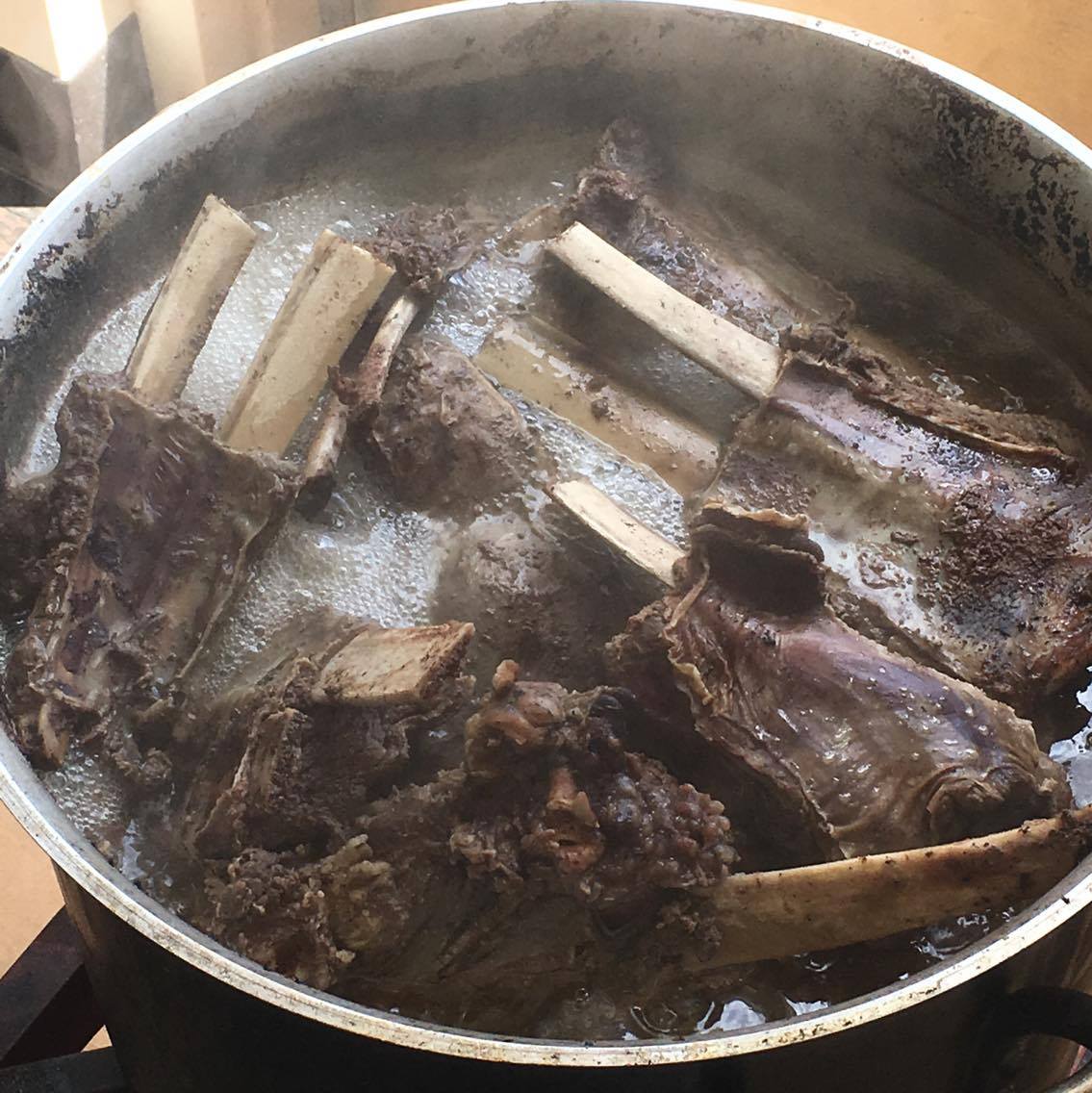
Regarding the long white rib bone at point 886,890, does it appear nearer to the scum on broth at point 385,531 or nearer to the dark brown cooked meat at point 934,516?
the scum on broth at point 385,531

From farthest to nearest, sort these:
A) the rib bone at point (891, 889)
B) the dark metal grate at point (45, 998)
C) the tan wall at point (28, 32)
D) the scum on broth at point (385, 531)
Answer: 1. the tan wall at point (28, 32)
2. the dark metal grate at point (45, 998)
3. the scum on broth at point (385, 531)
4. the rib bone at point (891, 889)

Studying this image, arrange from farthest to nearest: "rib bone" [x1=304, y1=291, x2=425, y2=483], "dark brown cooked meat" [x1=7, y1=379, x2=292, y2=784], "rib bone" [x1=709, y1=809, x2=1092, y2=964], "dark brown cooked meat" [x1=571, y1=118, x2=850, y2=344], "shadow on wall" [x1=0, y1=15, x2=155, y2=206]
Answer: "shadow on wall" [x1=0, y1=15, x2=155, y2=206] → "dark brown cooked meat" [x1=571, y1=118, x2=850, y2=344] → "rib bone" [x1=304, y1=291, x2=425, y2=483] → "dark brown cooked meat" [x1=7, y1=379, x2=292, y2=784] → "rib bone" [x1=709, y1=809, x2=1092, y2=964]

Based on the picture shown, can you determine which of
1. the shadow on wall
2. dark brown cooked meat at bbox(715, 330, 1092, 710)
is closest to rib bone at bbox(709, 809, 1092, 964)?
dark brown cooked meat at bbox(715, 330, 1092, 710)

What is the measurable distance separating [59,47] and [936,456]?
176 centimetres

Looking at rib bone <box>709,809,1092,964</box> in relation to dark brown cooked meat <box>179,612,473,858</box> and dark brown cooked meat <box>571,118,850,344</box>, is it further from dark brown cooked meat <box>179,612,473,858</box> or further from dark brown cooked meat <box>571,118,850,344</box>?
dark brown cooked meat <box>571,118,850,344</box>

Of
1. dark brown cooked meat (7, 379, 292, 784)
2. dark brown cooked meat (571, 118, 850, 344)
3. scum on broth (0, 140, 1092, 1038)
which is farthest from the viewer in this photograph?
dark brown cooked meat (571, 118, 850, 344)

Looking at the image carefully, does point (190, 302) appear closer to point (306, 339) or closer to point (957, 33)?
point (306, 339)

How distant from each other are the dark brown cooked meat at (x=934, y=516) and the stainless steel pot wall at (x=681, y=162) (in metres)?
0.31

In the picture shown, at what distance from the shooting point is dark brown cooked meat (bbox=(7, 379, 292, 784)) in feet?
3.78

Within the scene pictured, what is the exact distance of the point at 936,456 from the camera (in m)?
1.27

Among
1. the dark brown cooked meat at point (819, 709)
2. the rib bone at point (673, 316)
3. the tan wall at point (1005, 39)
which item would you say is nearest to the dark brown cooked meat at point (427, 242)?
the rib bone at point (673, 316)

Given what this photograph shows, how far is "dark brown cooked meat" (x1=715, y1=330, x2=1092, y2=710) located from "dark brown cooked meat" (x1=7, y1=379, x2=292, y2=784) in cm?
55

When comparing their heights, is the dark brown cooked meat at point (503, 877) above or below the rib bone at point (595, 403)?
below

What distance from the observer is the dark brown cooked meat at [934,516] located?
118 cm
